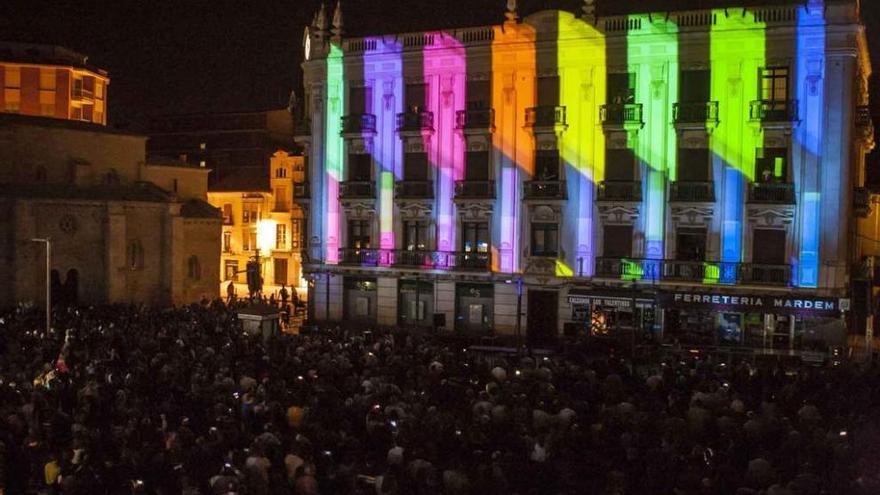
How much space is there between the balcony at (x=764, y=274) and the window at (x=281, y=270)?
126ft

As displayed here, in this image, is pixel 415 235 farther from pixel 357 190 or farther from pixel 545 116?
pixel 545 116

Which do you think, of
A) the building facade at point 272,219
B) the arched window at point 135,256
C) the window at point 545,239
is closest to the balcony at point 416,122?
the window at point 545,239

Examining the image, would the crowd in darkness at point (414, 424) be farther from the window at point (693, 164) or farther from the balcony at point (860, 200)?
the balcony at point (860, 200)

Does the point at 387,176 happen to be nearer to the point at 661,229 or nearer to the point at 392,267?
the point at 392,267

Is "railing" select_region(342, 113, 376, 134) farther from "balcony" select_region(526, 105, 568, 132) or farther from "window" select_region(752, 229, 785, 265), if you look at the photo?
"window" select_region(752, 229, 785, 265)

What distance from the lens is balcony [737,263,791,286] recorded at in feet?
99.2

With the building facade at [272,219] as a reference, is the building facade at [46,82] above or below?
above

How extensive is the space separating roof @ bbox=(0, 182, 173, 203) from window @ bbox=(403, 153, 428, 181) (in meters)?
17.7

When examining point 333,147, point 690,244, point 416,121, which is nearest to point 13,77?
point 333,147

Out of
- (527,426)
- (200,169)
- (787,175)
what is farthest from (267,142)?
(527,426)

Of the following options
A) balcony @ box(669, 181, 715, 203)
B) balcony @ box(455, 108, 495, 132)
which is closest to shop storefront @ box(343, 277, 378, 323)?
balcony @ box(455, 108, 495, 132)

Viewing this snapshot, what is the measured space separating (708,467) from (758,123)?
67.8ft

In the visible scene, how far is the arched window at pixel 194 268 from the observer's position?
5041 centimetres

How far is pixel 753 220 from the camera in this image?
31.0 meters
